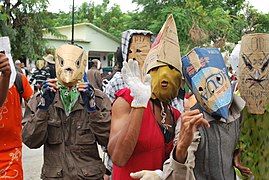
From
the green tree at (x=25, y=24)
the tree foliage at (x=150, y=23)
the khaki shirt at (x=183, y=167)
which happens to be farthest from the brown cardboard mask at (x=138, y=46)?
the green tree at (x=25, y=24)

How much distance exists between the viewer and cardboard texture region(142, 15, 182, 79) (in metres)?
2.68

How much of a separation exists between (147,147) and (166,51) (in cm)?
62

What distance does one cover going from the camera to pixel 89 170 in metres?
3.51

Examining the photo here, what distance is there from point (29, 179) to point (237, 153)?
4530mm

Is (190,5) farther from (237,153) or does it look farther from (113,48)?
(237,153)

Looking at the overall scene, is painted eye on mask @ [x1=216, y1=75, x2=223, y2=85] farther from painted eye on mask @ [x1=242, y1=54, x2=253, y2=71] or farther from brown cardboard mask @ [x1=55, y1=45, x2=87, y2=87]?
brown cardboard mask @ [x1=55, y1=45, x2=87, y2=87]

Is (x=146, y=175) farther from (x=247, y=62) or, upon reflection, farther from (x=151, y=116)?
(x=247, y=62)

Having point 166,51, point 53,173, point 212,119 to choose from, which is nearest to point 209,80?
point 212,119

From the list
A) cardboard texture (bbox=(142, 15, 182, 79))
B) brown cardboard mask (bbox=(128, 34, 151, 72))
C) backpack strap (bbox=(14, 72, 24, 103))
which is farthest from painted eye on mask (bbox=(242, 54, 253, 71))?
backpack strap (bbox=(14, 72, 24, 103))

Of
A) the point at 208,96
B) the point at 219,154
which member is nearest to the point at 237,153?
the point at 219,154

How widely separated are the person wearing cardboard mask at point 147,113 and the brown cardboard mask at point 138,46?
1.02m

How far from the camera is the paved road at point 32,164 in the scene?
21.8ft

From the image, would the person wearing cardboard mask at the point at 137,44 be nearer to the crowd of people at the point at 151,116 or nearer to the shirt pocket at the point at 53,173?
the crowd of people at the point at 151,116

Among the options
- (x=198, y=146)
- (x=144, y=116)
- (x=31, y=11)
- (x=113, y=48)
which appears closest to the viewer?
(x=198, y=146)
